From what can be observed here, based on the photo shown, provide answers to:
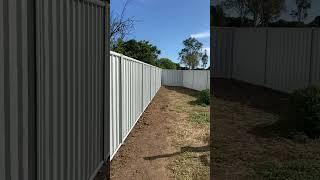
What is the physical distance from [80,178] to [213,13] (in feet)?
12.7

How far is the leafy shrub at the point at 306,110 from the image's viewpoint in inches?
224

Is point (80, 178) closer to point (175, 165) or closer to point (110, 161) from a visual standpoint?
point (110, 161)

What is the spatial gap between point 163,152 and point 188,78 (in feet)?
42.6

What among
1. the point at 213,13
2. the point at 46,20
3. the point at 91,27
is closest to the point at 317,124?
the point at 213,13

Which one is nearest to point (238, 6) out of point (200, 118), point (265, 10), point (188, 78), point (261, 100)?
point (265, 10)

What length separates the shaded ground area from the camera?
5.07m

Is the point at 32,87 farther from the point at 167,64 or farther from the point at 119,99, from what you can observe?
the point at 167,64

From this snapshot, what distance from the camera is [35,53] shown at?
1.88 m

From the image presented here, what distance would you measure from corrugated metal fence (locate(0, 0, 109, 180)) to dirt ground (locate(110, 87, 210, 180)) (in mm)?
866

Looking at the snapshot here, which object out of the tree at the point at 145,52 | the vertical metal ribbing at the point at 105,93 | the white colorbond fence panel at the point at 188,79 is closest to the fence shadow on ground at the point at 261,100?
the vertical metal ribbing at the point at 105,93

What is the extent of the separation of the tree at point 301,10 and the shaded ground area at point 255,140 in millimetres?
1268

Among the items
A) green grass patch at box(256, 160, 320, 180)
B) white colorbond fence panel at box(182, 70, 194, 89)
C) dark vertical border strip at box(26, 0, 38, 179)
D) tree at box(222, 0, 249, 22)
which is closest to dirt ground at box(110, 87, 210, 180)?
green grass patch at box(256, 160, 320, 180)
